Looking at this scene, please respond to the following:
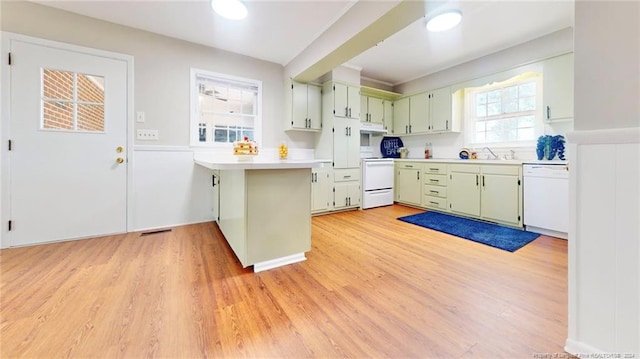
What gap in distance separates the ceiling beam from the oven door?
5.80ft

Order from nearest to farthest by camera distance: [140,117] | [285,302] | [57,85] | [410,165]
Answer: [285,302] → [57,85] → [140,117] → [410,165]

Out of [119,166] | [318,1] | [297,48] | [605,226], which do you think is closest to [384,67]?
[297,48]

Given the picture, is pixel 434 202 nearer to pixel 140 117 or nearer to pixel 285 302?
pixel 285 302

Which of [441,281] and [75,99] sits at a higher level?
[75,99]

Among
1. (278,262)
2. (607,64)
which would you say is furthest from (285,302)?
(607,64)

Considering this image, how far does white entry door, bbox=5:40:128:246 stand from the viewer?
92.4 inches

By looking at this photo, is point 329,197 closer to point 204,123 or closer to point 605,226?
point 204,123

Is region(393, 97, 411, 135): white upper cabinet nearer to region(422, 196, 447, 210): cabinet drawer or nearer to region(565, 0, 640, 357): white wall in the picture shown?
region(422, 196, 447, 210): cabinet drawer

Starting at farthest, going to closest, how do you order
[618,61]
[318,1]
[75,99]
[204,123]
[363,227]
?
[204,123] < [363,227] < [75,99] < [318,1] < [618,61]

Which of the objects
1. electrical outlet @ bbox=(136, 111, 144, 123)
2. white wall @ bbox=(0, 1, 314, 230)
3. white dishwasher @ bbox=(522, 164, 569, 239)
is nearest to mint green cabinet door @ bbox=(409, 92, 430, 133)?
white dishwasher @ bbox=(522, 164, 569, 239)

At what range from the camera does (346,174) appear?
159 inches

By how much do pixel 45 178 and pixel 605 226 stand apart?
13.8 feet

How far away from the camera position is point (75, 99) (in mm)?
2543

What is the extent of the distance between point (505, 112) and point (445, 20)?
201 centimetres
